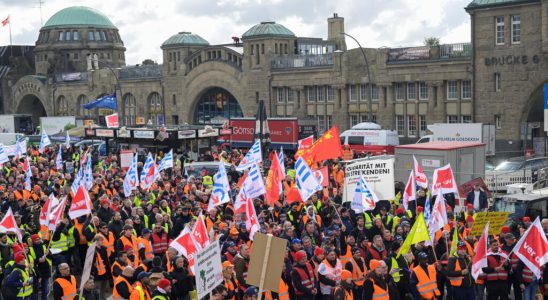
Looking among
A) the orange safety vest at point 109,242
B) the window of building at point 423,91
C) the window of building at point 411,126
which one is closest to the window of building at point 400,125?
the window of building at point 411,126

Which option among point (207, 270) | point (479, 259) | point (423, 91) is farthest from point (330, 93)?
point (207, 270)

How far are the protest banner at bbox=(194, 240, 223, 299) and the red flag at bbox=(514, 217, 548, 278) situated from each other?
4.97 metres

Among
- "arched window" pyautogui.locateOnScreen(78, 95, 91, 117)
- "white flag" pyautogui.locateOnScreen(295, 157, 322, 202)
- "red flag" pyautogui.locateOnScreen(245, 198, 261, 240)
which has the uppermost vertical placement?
"arched window" pyautogui.locateOnScreen(78, 95, 91, 117)

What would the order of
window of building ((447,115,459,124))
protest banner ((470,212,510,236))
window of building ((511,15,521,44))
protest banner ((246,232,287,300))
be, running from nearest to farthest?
protest banner ((246,232,287,300)) < protest banner ((470,212,510,236)) < window of building ((511,15,521,44)) < window of building ((447,115,459,124))

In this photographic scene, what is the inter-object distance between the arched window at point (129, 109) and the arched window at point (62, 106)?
11.0m

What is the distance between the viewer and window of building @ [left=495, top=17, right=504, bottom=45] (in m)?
41.1

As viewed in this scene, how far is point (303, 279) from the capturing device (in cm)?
1319

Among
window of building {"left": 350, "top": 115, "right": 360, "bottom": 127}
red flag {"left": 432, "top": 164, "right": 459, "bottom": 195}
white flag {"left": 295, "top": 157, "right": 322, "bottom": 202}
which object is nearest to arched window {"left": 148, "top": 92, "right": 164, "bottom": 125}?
window of building {"left": 350, "top": 115, "right": 360, "bottom": 127}

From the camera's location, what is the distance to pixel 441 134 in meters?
36.7

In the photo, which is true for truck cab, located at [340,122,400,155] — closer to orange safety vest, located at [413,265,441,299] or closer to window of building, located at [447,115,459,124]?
window of building, located at [447,115,459,124]

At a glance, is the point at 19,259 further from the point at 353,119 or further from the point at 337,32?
A: the point at 337,32

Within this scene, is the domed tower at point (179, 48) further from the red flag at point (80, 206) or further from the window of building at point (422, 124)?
the red flag at point (80, 206)

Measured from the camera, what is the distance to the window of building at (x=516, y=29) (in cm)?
4028

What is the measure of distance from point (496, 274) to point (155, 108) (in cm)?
5519
